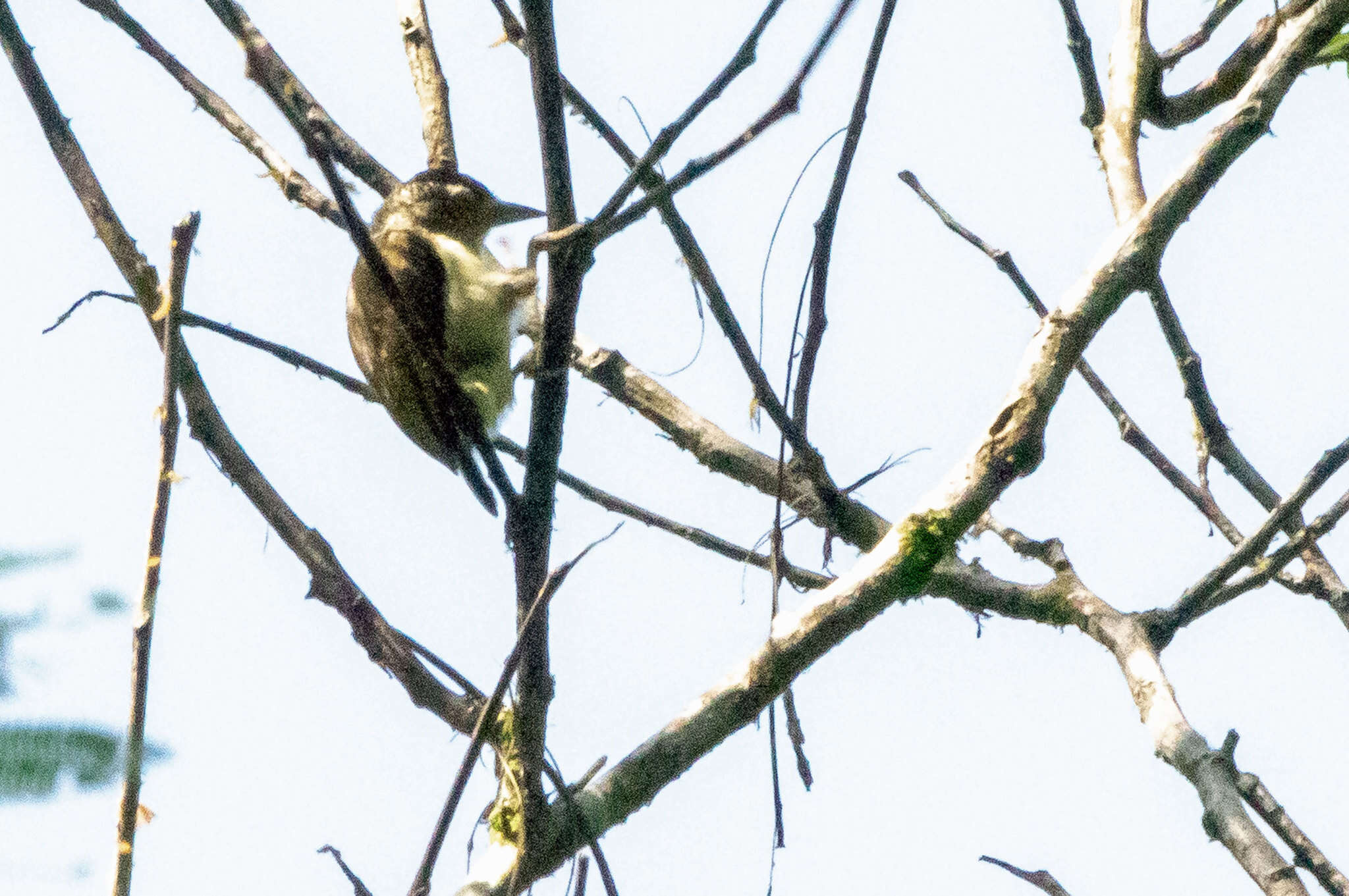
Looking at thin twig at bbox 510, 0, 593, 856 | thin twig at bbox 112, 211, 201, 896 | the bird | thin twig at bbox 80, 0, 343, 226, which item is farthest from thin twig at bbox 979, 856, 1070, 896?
thin twig at bbox 80, 0, 343, 226

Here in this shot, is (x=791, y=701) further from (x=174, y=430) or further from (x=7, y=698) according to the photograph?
(x=7, y=698)

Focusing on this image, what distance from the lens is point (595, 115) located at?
3168 mm

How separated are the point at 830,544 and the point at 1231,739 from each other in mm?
1432

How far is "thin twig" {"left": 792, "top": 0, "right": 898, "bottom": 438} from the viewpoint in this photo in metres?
2.43

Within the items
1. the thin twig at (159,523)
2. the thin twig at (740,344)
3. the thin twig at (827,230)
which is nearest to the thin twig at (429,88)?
the thin twig at (740,344)

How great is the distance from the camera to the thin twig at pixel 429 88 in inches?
176

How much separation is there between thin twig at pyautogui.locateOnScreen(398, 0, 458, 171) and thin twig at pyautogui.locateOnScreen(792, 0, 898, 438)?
1.94 metres

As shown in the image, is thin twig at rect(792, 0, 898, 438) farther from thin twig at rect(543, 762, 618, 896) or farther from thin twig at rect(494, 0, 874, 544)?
thin twig at rect(543, 762, 618, 896)

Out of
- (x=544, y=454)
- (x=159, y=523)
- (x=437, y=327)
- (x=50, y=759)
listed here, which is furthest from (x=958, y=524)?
(x=437, y=327)

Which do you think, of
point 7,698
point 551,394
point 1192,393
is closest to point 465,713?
point 551,394

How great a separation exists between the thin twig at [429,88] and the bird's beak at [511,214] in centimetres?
42

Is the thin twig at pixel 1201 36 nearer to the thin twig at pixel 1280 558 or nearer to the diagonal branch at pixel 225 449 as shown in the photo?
the thin twig at pixel 1280 558

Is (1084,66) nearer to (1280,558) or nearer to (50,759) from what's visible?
(1280,558)

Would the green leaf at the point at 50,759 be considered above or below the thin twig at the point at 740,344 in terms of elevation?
below
